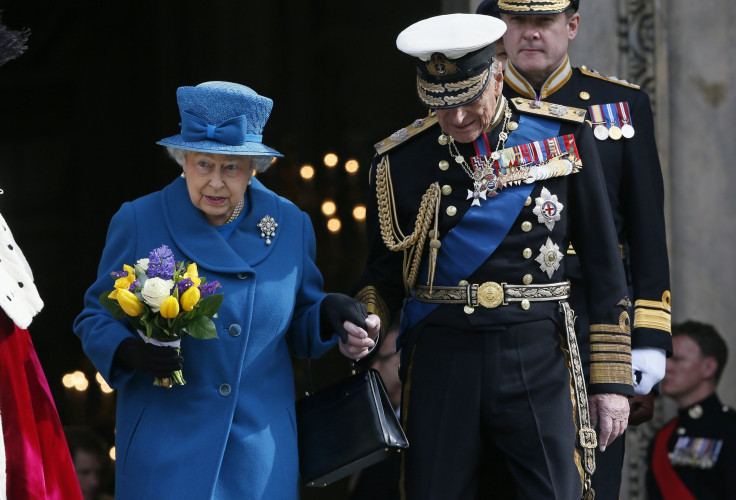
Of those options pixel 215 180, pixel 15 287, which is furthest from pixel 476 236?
pixel 15 287

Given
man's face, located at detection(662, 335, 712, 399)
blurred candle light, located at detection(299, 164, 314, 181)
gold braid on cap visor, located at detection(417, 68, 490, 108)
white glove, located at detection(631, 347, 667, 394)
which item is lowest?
man's face, located at detection(662, 335, 712, 399)

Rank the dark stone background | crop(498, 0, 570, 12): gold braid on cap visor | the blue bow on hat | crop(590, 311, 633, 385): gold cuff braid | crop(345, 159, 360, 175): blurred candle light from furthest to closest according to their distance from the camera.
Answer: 1. crop(345, 159, 360, 175): blurred candle light
2. the dark stone background
3. crop(498, 0, 570, 12): gold braid on cap visor
4. crop(590, 311, 633, 385): gold cuff braid
5. the blue bow on hat

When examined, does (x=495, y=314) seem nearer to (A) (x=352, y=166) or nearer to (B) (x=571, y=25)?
(B) (x=571, y=25)

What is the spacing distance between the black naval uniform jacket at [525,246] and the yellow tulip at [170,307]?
74cm

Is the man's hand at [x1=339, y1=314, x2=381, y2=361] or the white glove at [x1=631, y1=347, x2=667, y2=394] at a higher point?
the man's hand at [x1=339, y1=314, x2=381, y2=361]

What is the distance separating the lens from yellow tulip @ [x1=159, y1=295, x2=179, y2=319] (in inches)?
143

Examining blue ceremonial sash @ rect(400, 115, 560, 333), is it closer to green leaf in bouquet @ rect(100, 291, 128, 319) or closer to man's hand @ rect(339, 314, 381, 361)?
man's hand @ rect(339, 314, 381, 361)

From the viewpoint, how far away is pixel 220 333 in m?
3.92

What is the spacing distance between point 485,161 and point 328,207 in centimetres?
335

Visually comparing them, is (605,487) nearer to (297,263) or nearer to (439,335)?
(439,335)

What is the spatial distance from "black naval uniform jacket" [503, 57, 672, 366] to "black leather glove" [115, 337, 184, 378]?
137cm

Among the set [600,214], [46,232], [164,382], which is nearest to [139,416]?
[164,382]

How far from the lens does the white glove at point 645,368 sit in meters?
4.48

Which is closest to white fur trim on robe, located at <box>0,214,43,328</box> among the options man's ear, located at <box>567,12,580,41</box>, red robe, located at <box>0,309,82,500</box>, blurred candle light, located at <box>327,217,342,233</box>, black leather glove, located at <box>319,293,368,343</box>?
red robe, located at <box>0,309,82,500</box>
